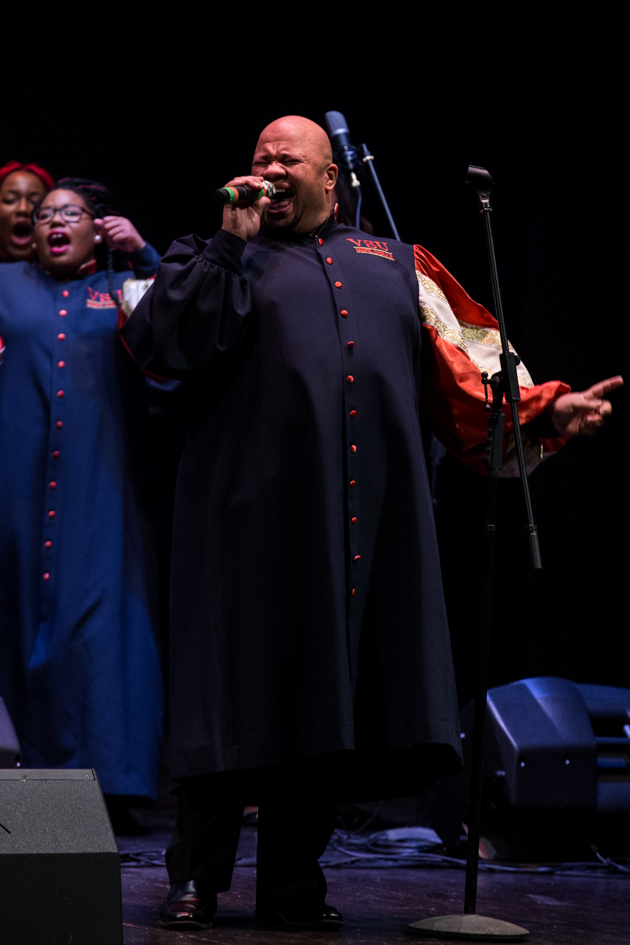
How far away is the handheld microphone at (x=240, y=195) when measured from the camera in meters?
2.25

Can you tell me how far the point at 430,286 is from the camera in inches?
103

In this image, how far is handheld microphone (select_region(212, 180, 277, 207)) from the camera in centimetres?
225

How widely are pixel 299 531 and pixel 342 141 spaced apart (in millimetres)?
1637

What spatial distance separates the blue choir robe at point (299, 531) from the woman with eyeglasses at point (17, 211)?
5.68 ft

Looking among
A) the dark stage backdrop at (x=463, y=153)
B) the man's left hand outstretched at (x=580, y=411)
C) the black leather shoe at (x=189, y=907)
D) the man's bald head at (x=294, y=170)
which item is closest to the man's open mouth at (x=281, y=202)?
the man's bald head at (x=294, y=170)

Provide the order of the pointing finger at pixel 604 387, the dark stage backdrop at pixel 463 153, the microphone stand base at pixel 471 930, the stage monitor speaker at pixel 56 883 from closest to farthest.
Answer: the stage monitor speaker at pixel 56 883 → the microphone stand base at pixel 471 930 → the pointing finger at pixel 604 387 → the dark stage backdrop at pixel 463 153

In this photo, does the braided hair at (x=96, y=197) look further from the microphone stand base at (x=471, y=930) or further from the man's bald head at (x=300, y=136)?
the microphone stand base at (x=471, y=930)

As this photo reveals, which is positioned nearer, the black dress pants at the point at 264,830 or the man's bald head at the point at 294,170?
the black dress pants at the point at 264,830

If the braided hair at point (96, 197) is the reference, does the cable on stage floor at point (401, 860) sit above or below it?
below

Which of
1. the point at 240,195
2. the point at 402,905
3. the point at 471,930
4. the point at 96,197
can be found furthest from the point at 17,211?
the point at 471,930

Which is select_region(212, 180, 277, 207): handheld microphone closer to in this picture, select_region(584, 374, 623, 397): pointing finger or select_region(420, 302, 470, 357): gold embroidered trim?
select_region(420, 302, 470, 357): gold embroidered trim

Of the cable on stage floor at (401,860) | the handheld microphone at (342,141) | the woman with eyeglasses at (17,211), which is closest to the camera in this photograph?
the cable on stage floor at (401,860)

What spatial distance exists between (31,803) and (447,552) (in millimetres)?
2904

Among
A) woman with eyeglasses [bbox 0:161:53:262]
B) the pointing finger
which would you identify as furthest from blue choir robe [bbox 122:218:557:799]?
woman with eyeglasses [bbox 0:161:53:262]
